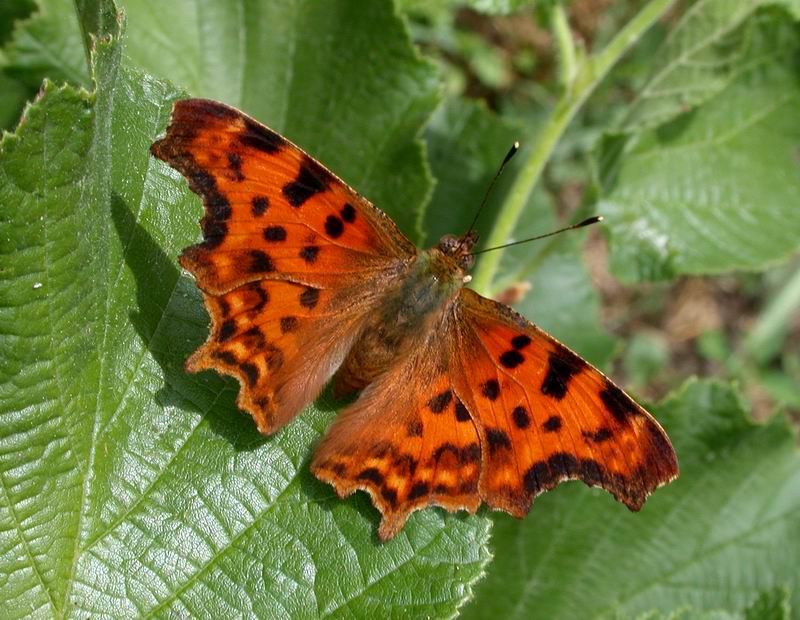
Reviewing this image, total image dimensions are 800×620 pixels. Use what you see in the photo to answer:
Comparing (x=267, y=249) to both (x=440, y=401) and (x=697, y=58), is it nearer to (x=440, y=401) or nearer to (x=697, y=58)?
(x=440, y=401)

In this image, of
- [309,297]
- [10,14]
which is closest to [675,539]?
[309,297]

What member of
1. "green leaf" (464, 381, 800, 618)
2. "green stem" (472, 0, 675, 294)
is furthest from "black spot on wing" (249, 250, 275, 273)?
"green leaf" (464, 381, 800, 618)

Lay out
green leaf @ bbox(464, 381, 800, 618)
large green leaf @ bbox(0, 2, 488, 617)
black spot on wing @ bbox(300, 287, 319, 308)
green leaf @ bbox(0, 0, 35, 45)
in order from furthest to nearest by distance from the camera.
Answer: green leaf @ bbox(0, 0, 35, 45) → green leaf @ bbox(464, 381, 800, 618) → black spot on wing @ bbox(300, 287, 319, 308) → large green leaf @ bbox(0, 2, 488, 617)

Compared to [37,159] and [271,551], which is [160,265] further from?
[271,551]

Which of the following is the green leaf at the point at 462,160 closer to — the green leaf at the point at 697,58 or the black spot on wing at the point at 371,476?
the green leaf at the point at 697,58

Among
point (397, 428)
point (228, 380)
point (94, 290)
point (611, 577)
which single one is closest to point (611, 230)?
point (611, 577)

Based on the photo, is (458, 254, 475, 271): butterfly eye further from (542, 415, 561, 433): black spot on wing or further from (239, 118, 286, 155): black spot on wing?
(239, 118, 286, 155): black spot on wing

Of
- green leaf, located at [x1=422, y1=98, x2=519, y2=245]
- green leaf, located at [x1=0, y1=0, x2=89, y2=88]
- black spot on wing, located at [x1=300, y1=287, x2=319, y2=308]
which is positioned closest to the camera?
black spot on wing, located at [x1=300, y1=287, x2=319, y2=308]

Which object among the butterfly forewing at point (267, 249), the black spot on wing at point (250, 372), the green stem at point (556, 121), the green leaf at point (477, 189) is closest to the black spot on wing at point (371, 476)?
the butterfly forewing at point (267, 249)
